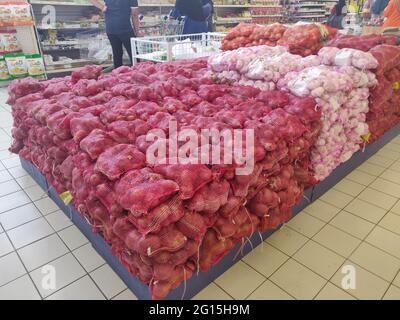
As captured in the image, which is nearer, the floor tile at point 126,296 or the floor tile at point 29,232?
the floor tile at point 126,296

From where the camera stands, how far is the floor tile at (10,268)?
176 cm

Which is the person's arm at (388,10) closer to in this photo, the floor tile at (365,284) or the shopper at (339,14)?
the shopper at (339,14)

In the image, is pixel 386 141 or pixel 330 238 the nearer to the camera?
pixel 330 238

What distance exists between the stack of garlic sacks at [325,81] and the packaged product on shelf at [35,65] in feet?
14.1

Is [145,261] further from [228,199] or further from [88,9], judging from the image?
[88,9]

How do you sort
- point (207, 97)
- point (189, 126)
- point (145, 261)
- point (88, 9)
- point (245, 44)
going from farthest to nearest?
point (88, 9) → point (245, 44) → point (207, 97) → point (189, 126) → point (145, 261)

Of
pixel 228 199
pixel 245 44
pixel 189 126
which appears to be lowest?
pixel 228 199

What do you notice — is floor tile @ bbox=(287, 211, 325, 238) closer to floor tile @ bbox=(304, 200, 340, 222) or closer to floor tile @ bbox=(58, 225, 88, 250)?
floor tile @ bbox=(304, 200, 340, 222)

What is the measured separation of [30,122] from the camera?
2338 millimetres

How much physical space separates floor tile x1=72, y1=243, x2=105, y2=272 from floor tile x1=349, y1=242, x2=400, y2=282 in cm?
157

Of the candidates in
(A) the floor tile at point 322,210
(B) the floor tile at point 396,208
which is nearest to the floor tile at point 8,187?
(A) the floor tile at point 322,210

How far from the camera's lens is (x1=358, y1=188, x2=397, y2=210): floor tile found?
2471mm
